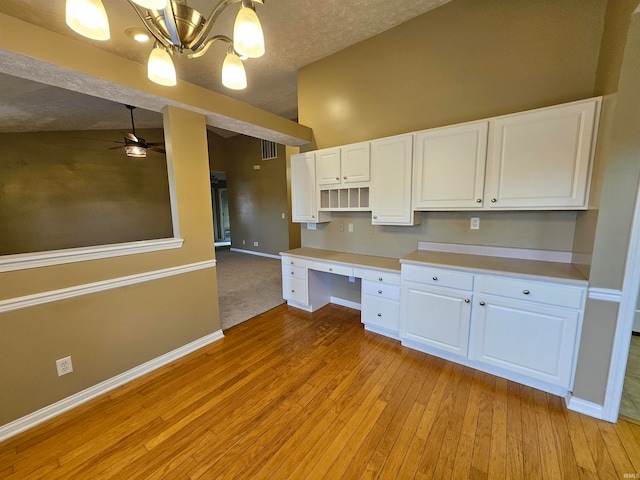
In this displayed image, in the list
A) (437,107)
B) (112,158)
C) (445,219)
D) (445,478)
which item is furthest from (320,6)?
(112,158)

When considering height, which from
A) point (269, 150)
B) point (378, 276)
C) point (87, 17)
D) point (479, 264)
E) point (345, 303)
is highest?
point (269, 150)

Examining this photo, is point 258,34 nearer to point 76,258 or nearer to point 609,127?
point 76,258

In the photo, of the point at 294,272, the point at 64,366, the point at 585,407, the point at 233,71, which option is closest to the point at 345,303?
the point at 294,272

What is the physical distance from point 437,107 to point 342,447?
303cm

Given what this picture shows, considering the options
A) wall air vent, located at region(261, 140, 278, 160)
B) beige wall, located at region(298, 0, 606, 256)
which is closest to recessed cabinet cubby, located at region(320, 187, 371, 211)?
beige wall, located at region(298, 0, 606, 256)

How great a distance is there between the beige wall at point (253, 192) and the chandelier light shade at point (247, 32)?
5019 millimetres

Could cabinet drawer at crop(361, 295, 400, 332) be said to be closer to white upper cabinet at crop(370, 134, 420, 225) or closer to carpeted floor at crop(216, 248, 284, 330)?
white upper cabinet at crop(370, 134, 420, 225)

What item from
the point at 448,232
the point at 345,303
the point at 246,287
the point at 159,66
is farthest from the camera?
the point at 246,287

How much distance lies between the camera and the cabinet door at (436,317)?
85.6 inches

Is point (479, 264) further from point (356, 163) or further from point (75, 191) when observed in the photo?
point (75, 191)

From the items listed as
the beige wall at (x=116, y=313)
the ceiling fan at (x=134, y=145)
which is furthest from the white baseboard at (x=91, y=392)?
the ceiling fan at (x=134, y=145)

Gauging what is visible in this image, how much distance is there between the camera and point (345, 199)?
319cm

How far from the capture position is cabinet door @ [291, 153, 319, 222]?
3.30 metres

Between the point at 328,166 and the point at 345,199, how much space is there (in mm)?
458
